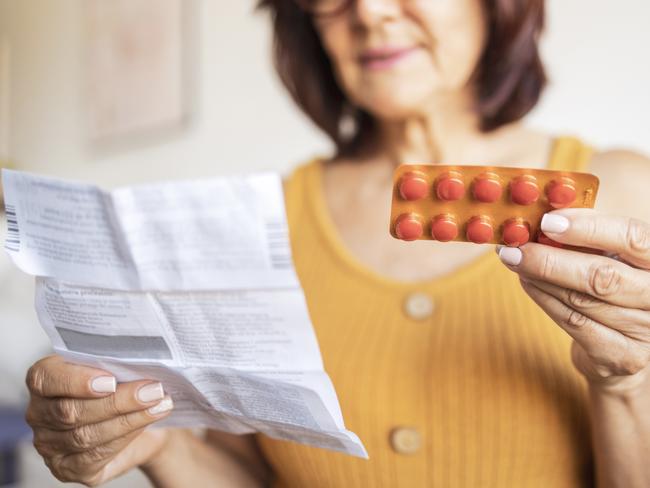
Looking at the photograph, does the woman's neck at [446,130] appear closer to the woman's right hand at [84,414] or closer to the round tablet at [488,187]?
the round tablet at [488,187]

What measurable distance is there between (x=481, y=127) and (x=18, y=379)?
1.74m

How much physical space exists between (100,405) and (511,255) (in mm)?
349

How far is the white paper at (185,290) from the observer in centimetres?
41

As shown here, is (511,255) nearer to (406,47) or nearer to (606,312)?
(606,312)

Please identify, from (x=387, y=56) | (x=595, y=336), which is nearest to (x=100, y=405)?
(x=595, y=336)

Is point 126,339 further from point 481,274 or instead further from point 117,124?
point 117,124

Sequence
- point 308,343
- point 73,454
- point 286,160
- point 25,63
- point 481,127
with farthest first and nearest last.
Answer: point 25,63
point 286,160
point 481,127
point 73,454
point 308,343

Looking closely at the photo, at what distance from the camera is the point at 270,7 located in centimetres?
93

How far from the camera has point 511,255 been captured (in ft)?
1.43

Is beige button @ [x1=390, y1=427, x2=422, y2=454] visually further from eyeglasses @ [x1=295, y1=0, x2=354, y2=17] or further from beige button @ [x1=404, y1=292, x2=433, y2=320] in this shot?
eyeglasses @ [x1=295, y1=0, x2=354, y2=17]

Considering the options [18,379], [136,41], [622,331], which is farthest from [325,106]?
[18,379]

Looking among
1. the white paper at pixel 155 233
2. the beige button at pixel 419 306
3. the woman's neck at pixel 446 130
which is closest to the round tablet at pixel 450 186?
the white paper at pixel 155 233

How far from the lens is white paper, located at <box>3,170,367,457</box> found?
410mm

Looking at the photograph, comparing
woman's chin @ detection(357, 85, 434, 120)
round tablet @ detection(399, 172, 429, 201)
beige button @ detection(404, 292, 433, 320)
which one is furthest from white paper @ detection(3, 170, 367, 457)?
woman's chin @ detection(357, 85, 434, 120)
